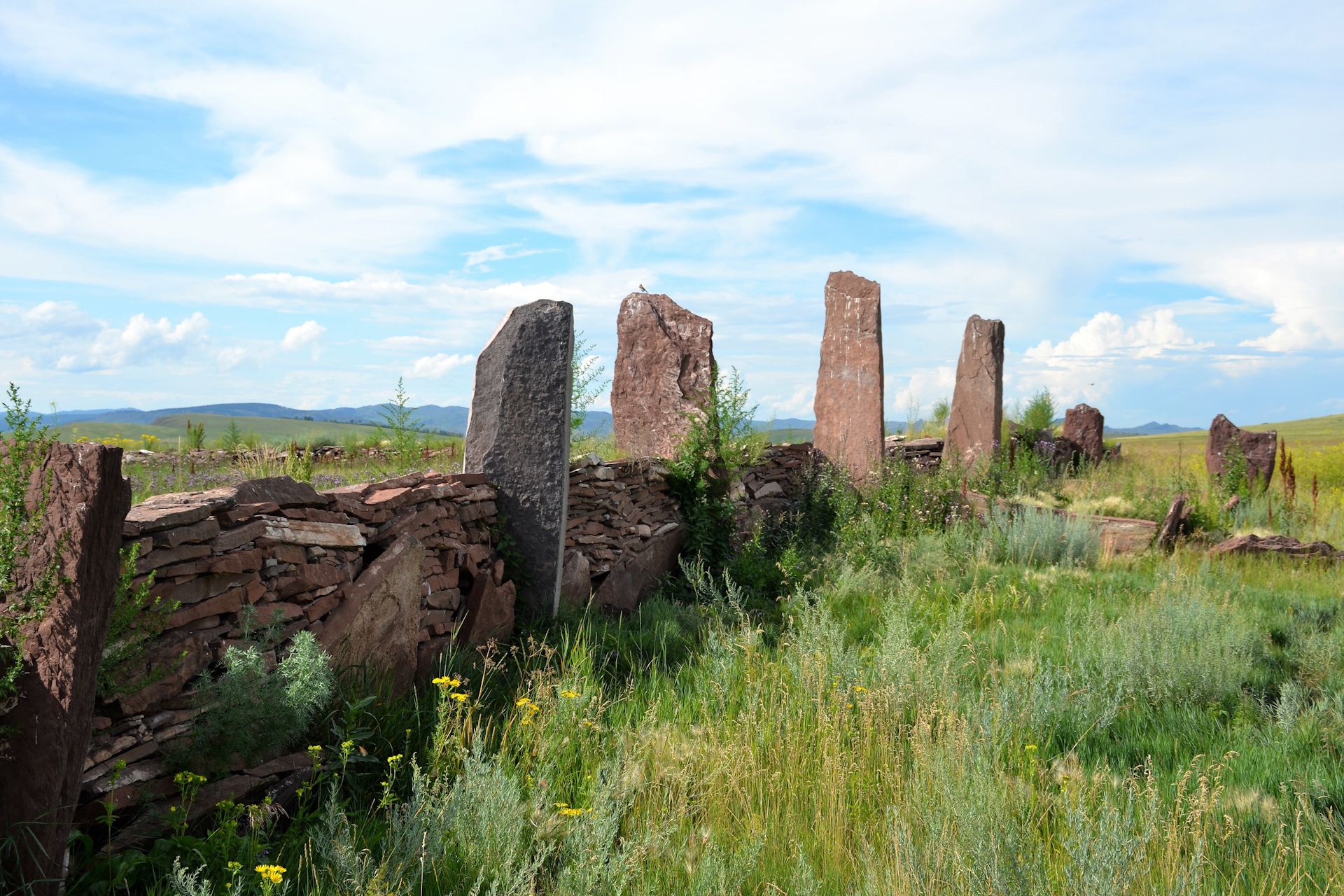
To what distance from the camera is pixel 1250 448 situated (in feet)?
37.2

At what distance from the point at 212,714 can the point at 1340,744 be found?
5.16 meters

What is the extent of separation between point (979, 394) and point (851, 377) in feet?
10.00

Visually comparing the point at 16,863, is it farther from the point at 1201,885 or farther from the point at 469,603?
the point at 1201,885

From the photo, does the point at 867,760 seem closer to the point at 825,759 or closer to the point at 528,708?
the point at 825,759

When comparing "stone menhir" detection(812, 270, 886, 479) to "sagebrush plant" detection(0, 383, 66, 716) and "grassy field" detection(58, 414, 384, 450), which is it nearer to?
"grassy field" detection(58, 414, 384, 450)

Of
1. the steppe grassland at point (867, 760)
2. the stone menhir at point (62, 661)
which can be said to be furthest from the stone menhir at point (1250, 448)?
the stone menhir at point (62, 661)

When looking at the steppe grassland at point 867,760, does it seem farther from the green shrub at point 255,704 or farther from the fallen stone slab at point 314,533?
the fallen stone slab at point 314,533

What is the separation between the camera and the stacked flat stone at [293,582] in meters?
3.01

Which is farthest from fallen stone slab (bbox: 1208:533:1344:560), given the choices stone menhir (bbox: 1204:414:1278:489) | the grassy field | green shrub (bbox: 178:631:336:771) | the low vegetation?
the grassy field

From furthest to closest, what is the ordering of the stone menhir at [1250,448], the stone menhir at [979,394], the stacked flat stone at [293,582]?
1. the stone menhir at [979,394]
2. the stone menhir at [1250,448]
3. the stacked flat stone at [293,582]

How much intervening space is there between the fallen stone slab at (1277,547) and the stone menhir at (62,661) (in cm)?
920

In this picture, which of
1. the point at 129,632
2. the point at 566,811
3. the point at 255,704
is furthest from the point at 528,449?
the point at 566,811

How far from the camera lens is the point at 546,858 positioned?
2.96m

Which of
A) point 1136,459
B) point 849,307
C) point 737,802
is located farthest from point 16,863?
point 1136,459
